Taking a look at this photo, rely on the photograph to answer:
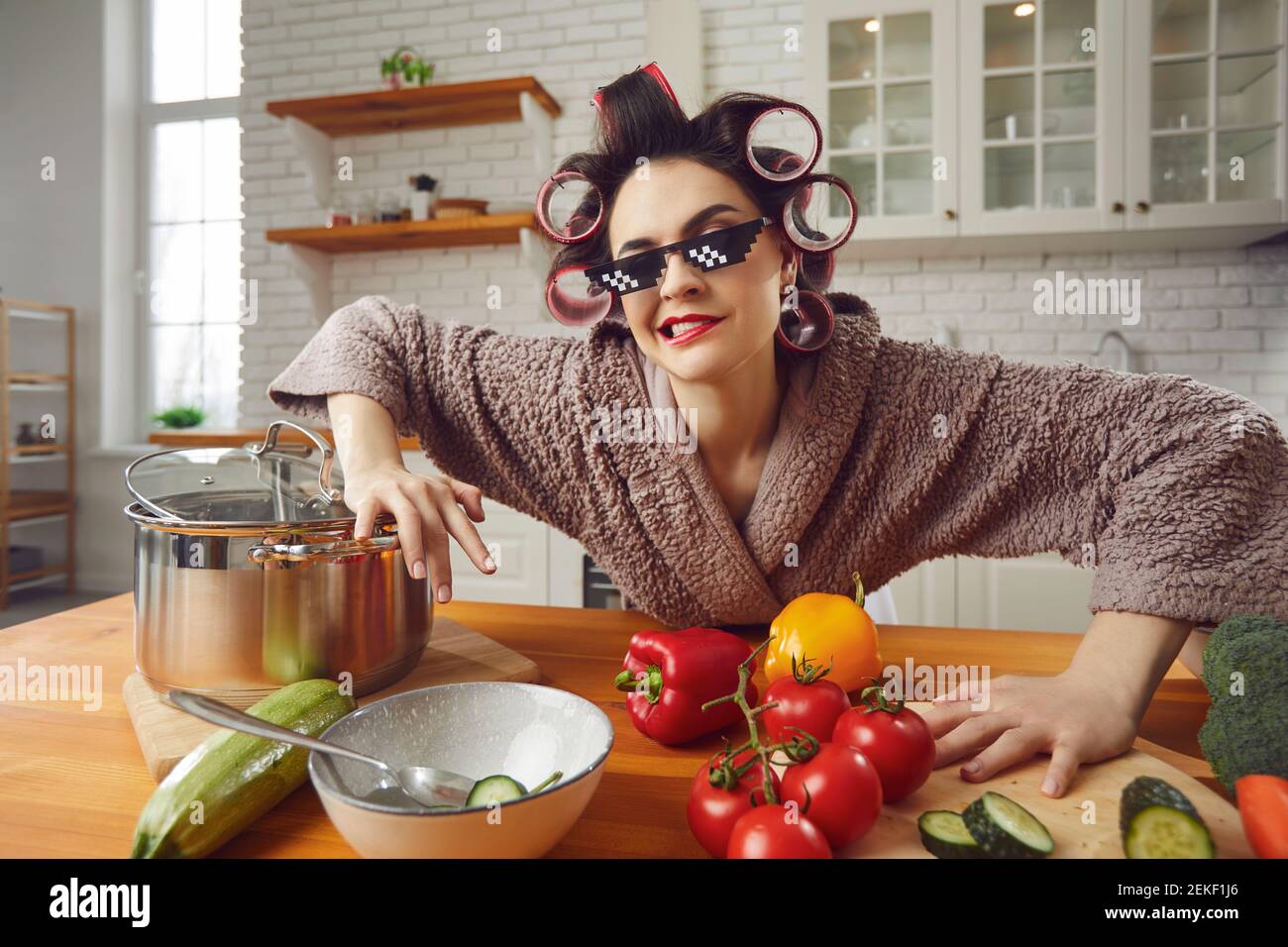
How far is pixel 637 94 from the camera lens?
3.58ft

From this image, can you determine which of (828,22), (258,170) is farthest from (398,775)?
(258,170)

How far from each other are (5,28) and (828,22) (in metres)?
4.25

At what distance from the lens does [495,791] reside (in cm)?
53

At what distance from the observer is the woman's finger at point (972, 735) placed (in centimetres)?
66

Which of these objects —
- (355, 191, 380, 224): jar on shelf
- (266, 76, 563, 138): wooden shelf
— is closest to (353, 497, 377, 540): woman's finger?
(266, 76, 563, 138): wooden shelf

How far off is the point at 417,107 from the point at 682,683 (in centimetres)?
336

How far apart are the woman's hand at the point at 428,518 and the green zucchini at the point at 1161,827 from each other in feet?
1.63

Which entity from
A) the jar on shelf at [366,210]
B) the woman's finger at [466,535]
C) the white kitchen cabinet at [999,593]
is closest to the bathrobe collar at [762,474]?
the woman's finger at [466,535]

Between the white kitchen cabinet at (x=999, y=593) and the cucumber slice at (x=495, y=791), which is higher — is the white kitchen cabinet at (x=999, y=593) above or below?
below

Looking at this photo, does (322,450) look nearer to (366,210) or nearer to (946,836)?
(946,836)

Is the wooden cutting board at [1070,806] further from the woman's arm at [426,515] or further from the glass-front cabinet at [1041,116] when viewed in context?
the glass-front cabinet at [1041,116]

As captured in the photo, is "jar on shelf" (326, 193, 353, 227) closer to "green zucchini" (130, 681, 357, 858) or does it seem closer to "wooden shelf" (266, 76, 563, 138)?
"wooden shelf" (266, 76, 563, 138)

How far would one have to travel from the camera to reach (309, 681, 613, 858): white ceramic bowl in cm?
45

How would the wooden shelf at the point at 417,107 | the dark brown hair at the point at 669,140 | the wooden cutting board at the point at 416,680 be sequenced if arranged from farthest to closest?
the wooden shelf at the point at 417,107 < the dark brown hair at the point at 669,140 < the wooden cutting board at the point at 416,680
